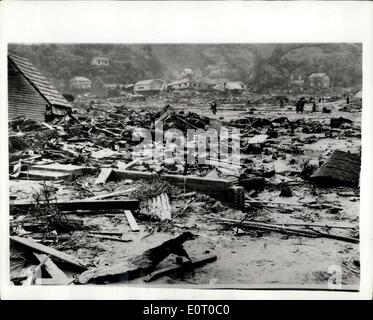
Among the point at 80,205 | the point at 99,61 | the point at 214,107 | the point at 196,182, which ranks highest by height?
the point at 99,61

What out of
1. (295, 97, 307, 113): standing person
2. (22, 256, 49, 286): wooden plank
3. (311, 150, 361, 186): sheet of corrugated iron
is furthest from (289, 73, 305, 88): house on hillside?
(22, 256, 49, 286): wooden plank

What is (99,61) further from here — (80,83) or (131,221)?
(131,221)

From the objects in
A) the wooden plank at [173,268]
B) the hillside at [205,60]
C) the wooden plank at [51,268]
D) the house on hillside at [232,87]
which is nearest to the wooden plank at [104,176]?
the wooden plank at [51,268]

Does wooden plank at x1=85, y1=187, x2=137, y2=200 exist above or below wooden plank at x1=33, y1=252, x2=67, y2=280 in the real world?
above

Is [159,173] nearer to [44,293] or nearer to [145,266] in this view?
[145,266]

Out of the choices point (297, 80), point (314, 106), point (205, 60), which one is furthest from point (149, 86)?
point (314, 106)

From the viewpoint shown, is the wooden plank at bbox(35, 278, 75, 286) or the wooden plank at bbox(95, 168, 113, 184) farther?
the wooden plank at bbox(95, 168, 113, 184)

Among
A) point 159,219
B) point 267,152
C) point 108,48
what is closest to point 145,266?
point 159,219

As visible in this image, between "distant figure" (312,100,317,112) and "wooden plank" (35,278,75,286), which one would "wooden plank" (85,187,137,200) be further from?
"distant figure" (312,100,317,112)
